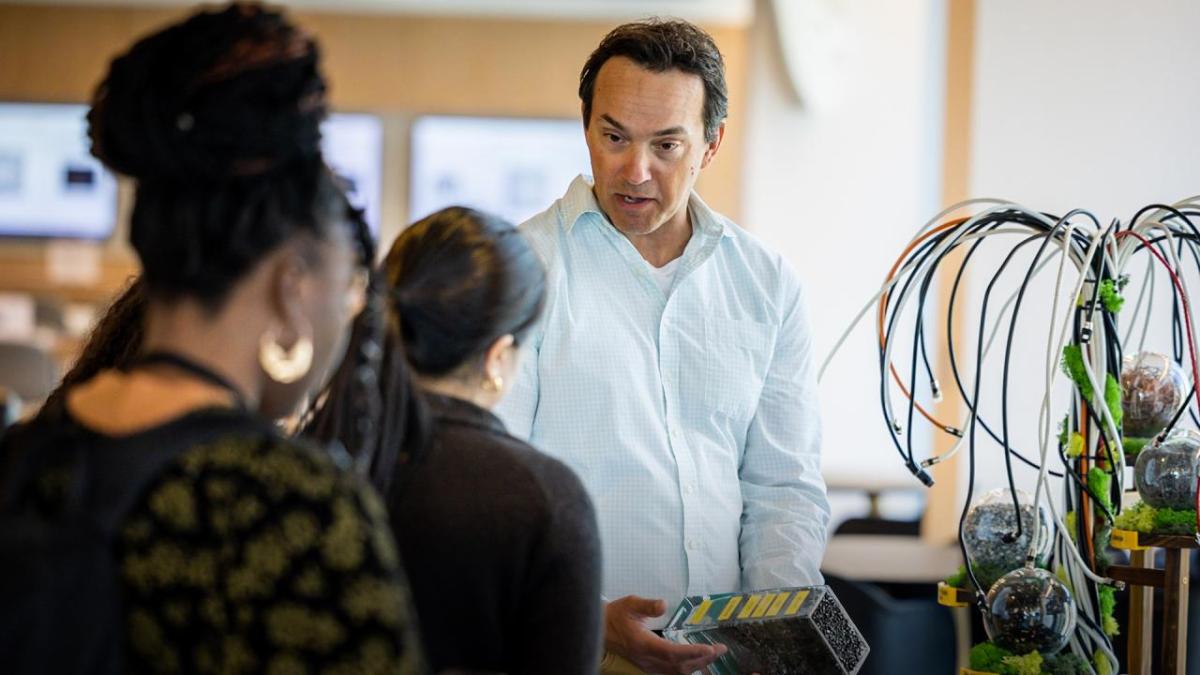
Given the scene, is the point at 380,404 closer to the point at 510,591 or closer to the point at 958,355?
the point at 510,591

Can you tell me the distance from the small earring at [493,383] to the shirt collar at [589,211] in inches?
28.4

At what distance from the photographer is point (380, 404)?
1.42 metres

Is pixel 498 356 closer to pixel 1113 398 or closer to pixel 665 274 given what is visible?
pixel 665 274

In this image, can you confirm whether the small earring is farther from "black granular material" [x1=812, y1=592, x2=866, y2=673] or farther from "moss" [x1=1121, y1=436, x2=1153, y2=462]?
"moss" [x1=1121, y1=436, x2=1153, y2=462]

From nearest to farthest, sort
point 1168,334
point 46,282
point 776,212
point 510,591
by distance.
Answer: point 510,591, point 1168,334, point 776,212, point 46,282

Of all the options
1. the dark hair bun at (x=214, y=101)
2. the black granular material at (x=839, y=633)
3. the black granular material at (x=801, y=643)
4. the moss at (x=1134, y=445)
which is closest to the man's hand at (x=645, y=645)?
the black granular material at (x=801, y=643)

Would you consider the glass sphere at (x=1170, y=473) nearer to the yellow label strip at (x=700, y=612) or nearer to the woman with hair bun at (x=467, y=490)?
the yellow label strip at (x=700, y=612)

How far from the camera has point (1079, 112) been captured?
12.0 feet

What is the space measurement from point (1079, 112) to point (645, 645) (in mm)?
2349

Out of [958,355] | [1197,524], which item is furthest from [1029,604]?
[958,355]

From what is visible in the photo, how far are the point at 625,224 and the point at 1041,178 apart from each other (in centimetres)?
188

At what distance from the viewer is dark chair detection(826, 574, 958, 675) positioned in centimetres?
384

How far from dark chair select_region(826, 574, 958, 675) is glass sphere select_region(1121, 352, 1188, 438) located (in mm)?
1830

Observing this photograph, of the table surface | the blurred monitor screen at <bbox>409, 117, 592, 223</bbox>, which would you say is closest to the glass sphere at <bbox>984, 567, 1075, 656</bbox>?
the table surface
